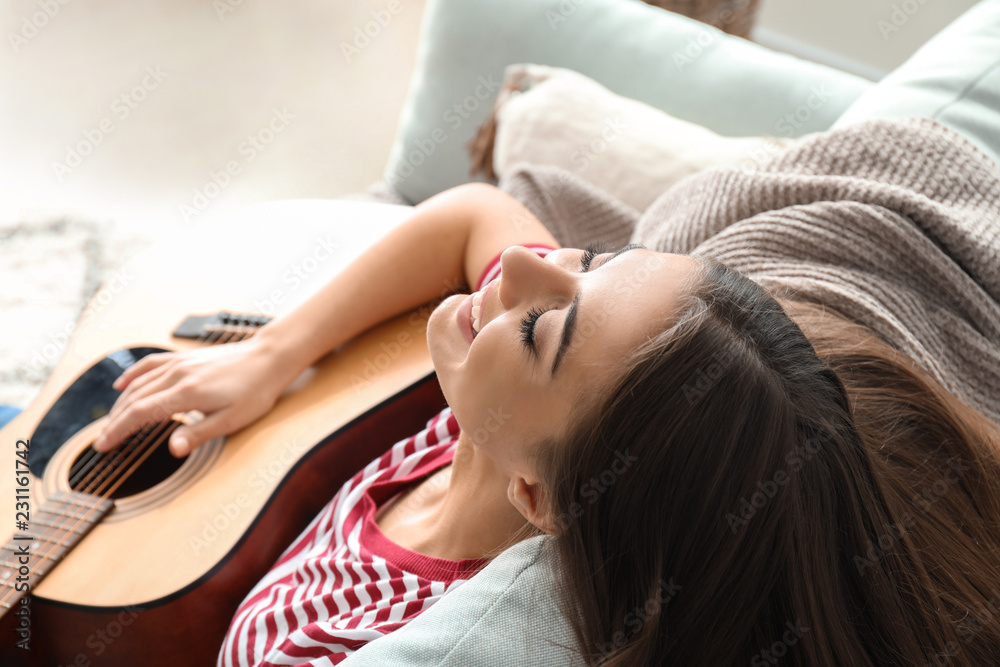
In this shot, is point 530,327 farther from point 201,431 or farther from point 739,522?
point 201,431

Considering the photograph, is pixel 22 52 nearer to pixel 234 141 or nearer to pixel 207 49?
pixel 207 49

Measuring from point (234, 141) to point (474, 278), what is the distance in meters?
1.68

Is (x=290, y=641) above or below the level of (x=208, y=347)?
below

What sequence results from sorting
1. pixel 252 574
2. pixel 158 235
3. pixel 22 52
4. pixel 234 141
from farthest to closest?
pixel 22 52, pixel 234 141, pixel 158 235, pixel 252 574

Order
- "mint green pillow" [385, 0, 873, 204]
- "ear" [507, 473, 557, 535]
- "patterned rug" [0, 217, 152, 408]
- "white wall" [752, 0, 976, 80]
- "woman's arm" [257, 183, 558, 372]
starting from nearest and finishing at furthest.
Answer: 1. "ear" [507, 473, 557, 535]
2. "woman's arm" [257, 183, 558, 372]
3. "mint green pillow" [385, 0, 873, 204]
4. "patterned rug" [0, 217, 152, 408]
5. "white wall" [752, 0, 976, 80]

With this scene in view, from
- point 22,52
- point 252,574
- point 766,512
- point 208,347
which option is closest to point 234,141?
point 22,52

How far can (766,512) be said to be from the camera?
22.5 inches

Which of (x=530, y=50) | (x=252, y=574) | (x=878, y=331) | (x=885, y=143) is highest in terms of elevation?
(x=530, y=50)

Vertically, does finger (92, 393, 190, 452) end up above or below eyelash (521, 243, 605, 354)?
below

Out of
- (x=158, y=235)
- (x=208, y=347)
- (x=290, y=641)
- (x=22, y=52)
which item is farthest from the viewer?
(x=22, y=52)

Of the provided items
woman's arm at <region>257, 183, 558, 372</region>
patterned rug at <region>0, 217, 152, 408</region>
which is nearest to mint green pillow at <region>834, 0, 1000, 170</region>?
woman's arm at <region>257, 183, 558, 372</region>

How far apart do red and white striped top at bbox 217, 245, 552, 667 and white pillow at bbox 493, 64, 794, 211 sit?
32cm

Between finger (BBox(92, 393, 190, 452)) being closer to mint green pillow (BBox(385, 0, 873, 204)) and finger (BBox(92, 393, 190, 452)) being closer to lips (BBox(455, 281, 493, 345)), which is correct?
lips (BBox(455, 281, 493, 345))

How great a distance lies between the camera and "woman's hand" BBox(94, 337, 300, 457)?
0.94 m
